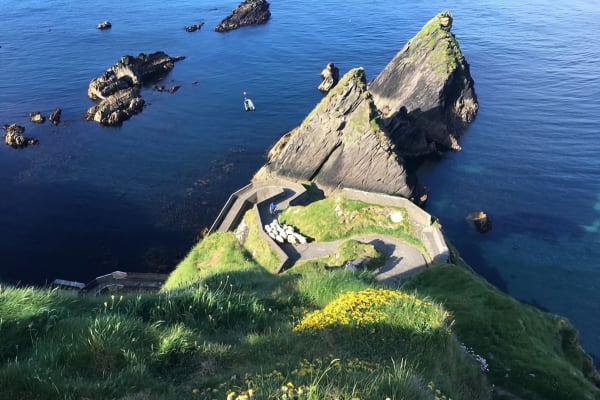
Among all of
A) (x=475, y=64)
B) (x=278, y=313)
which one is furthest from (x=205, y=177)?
(x=475, y=64)

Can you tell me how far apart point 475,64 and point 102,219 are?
85174mm

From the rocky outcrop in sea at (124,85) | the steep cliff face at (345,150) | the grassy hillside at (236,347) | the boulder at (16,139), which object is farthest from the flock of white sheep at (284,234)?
the boulder at (16,139)

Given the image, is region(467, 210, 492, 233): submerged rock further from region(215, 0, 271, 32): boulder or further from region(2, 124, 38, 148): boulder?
region(215, 0, 271, 32): boulder

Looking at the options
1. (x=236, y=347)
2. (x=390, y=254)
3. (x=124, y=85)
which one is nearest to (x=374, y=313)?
(x=236, y=347)

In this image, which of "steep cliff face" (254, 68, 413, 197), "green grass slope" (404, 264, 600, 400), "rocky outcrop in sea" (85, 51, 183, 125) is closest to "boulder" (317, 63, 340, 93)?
"steep cliff face" (254, 68, 413, 197)

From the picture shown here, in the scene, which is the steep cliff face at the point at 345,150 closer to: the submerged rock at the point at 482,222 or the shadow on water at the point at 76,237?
the submerged rock at the point at 482,222

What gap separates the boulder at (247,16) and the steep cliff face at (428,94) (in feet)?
187

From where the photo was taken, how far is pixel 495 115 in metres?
80.0

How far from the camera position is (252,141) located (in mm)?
70562

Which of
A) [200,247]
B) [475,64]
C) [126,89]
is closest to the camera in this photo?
[200,247]

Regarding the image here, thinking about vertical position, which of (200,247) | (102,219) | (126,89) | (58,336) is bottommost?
(102,219)

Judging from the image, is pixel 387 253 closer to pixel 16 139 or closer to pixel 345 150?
pixel 345 150

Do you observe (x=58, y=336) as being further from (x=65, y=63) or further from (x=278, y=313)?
(x=65, y=63)

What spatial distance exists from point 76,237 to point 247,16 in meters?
96.9
